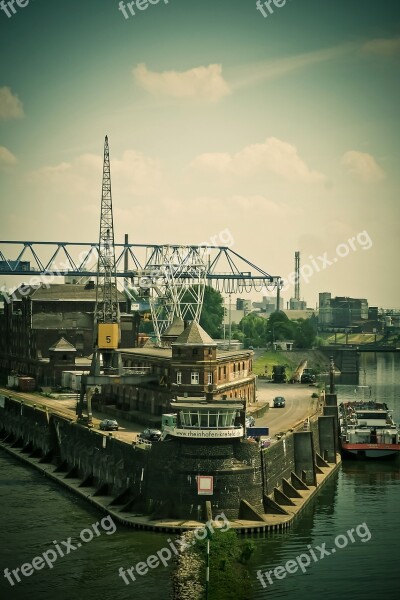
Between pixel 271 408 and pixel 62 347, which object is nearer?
pixel 271 408

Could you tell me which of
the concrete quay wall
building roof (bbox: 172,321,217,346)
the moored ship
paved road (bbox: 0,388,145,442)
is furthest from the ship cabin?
the moored ship

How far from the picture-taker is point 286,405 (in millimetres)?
139875

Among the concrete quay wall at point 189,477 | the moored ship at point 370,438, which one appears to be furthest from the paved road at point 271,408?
the moored ship at point 370,438

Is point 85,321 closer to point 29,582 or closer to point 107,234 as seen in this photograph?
point 107,234

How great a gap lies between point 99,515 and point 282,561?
1956cm

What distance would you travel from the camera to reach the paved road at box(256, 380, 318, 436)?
4646 inches

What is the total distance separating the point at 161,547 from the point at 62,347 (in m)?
90.0

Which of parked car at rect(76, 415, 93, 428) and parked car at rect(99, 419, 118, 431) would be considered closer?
parked car at rect(99, 419, 118, 431)

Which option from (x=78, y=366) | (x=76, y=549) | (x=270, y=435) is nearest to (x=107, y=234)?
(x=78, y=366)

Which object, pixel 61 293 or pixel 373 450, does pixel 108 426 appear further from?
pixel 61 293

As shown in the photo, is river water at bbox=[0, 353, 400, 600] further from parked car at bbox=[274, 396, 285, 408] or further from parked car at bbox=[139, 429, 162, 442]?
parked car at bbox=[274, 396, 285, 408]

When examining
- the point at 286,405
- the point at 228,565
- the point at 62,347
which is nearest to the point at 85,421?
the point at 286,405

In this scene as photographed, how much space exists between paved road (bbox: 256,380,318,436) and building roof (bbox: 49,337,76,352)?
1167 inches

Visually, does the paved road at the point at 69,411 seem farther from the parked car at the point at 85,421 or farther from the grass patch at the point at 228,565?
the grass patch at the point at 228,565
